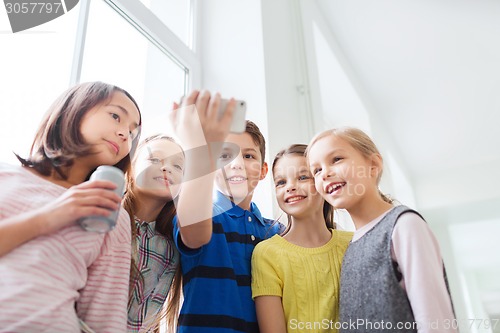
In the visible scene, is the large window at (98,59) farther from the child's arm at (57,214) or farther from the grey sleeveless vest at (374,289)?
the grey sleeveless vest at (374,289)

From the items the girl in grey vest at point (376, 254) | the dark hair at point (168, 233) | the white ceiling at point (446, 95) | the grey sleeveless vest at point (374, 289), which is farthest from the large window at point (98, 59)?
the white ceiling at point (446, 95)

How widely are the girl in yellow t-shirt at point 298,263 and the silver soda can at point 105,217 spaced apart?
1.18 feet

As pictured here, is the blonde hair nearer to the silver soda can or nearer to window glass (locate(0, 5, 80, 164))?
the silver soda can

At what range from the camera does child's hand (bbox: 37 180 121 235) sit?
500 millimetres

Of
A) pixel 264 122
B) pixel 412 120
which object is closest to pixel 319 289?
pixel 264 122

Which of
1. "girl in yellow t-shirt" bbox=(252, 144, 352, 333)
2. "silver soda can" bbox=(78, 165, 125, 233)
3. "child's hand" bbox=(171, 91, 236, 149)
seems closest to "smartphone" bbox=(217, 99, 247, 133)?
"child's hand" bbox=(171, 91, 236, 149)

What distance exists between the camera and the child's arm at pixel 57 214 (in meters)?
0.49

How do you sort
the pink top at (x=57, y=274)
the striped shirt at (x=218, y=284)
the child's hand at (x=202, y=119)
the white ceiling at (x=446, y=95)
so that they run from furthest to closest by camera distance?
the white ceiling at (x=446, y=95), the striped shirt at (x=218, y=284), the child's hand at (x=202, y=119), the pink top at (x=57, y=274)

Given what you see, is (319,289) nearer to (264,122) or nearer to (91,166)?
(91,166)

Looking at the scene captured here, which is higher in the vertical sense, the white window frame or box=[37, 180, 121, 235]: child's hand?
the white window frame

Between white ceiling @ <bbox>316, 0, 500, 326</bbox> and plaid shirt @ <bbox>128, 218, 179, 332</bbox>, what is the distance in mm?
983

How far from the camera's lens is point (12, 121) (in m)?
0.82

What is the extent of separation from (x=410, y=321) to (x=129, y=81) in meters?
0.97

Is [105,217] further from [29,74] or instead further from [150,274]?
[29,74]
